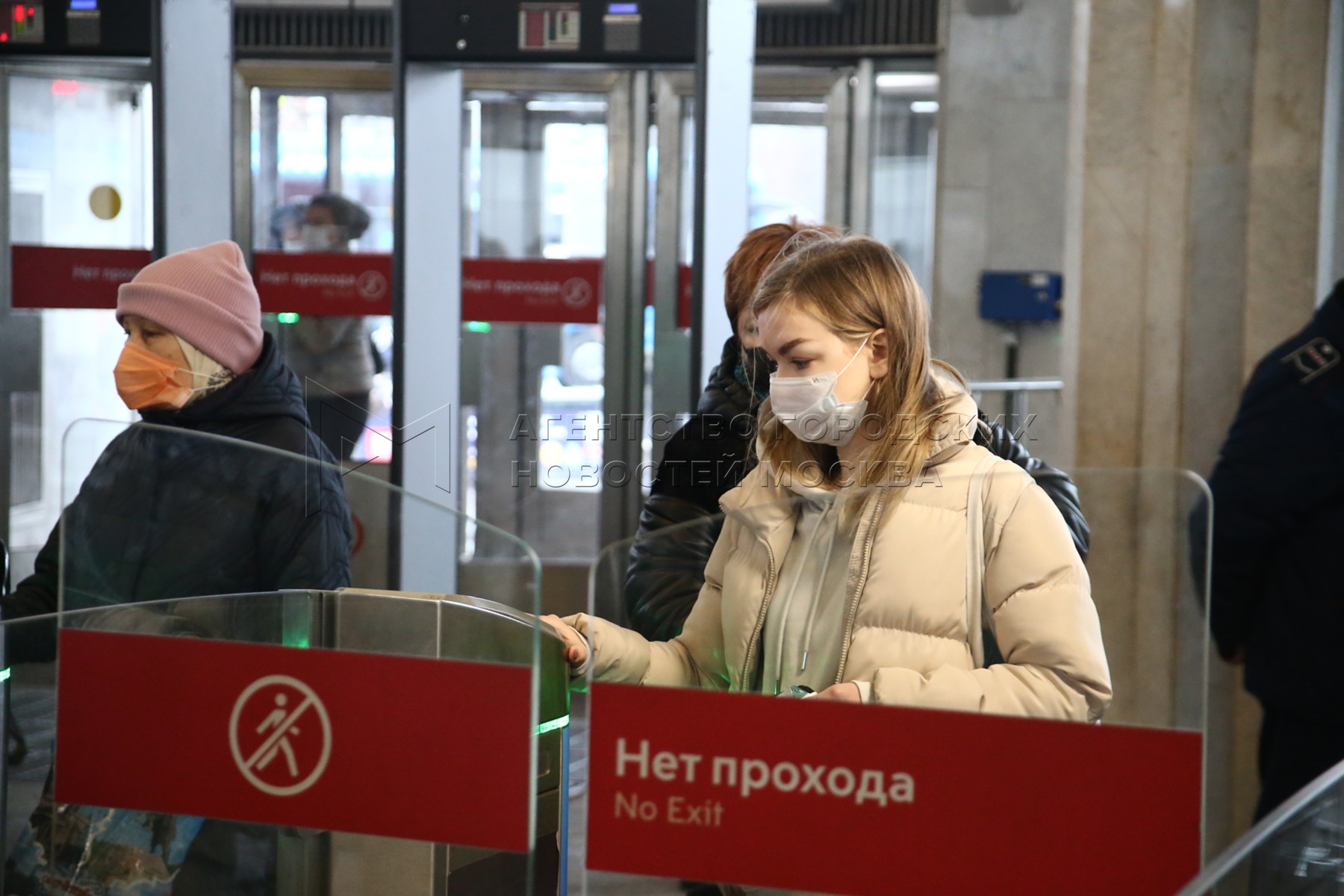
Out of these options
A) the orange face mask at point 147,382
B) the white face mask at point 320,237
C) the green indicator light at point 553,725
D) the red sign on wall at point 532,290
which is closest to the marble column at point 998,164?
the red sign on wall at point 532,290

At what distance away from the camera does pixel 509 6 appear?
465cm

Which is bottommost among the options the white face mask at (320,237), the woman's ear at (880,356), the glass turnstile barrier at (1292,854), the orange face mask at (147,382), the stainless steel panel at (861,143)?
the glass turnstile barrier at (1292,854)

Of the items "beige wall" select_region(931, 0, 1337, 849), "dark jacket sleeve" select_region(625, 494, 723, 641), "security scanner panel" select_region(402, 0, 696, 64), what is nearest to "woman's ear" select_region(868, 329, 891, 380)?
"dark jacket sleeve" select_region(625, 494, 723, 641)

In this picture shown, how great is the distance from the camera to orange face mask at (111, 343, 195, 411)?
231 cm

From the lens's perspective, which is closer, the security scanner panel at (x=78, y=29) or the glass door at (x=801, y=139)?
the security scanner panel at (x=78, y=29)

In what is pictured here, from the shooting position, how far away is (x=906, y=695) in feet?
4.72

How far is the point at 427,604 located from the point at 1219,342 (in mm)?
2927

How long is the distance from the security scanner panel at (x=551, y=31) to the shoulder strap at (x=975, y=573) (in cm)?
337

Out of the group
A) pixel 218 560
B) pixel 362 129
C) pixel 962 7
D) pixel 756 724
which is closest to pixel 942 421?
pixel 756 724

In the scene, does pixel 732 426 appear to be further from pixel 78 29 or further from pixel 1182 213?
pixel 78 29

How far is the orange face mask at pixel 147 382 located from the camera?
231 centimetres

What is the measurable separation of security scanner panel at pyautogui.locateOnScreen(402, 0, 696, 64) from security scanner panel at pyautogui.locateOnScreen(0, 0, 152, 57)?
0.92 meters

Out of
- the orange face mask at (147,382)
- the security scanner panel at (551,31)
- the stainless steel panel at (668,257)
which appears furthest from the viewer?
the stainless steel panel at (668,257)

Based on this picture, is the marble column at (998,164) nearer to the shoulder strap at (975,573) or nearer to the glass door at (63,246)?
the glass door at (63,246)
